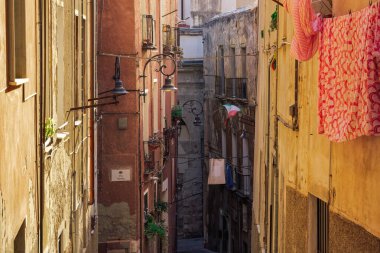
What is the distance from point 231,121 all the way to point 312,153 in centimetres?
1993

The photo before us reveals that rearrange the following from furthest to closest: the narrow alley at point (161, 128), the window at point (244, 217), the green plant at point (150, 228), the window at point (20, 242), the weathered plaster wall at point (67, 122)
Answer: the window at point (244, 217), the green plant at point (150, 228), the weathered plaster wall at point (67, 122), the window at point (20, 242), the narrow alley at point (161, 128)

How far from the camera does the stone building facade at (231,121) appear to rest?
26.9 metres

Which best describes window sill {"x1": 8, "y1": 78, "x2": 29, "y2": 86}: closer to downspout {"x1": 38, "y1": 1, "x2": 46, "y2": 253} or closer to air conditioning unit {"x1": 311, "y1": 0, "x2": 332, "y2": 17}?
downspout {"x1": 38, "y1": 1, "x2": 46, "y2": 253}

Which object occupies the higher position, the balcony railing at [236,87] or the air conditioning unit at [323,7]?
the air conditioning unit at [323,7]

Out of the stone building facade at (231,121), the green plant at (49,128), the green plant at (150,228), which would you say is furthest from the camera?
the stone building facade at (231,121)

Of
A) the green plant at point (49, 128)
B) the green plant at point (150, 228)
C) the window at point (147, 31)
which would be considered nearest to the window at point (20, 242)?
the green plant at point (49, 128)

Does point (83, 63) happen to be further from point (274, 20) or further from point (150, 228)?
point (150, 228)

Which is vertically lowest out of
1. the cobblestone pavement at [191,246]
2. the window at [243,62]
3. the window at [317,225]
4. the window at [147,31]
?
the cobblestone pavement at [191,246]

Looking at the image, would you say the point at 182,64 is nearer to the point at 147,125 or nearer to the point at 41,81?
the point at 147,125

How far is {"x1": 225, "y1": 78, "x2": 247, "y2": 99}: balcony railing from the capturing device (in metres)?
27.6

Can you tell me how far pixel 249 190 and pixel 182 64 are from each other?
38.0 ft

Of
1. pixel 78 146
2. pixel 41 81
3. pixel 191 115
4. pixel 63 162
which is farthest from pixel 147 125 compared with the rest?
pixel 191 115

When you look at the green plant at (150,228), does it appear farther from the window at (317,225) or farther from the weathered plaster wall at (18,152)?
the weathered plaster wall at (18,152)

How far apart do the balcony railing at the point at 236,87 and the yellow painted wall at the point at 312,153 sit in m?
11.1
